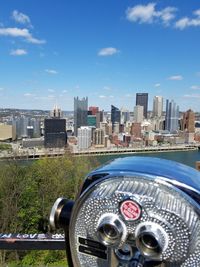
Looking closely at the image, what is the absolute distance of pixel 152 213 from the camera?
1.60 ft

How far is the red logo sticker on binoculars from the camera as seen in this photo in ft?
1.63

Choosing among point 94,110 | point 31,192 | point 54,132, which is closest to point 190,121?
Result: point 94,110

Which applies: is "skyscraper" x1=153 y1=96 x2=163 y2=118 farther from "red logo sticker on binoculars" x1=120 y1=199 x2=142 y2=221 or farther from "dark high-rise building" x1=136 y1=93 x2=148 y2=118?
"red logo sticker on binoculars" x1=120 y1=199 x2=142 y2=221

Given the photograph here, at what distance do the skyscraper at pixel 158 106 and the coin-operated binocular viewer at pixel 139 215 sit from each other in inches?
3223

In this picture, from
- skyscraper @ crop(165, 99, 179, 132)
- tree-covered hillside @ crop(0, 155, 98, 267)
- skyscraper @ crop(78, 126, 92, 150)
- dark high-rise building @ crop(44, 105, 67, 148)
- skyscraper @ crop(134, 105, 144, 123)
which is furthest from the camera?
skyscraper @ crop(134, 105, 144, 123)

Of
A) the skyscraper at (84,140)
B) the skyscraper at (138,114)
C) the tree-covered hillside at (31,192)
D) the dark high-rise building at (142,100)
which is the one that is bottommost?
the skyscraper at (84,140)

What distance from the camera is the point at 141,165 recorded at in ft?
1.77

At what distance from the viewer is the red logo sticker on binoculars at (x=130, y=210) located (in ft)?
1.63

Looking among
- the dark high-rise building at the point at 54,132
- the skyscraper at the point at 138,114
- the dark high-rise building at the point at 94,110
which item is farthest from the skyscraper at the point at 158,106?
the dark high-rise building at the point at 54,132

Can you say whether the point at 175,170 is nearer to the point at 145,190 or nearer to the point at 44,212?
the point at 145,190

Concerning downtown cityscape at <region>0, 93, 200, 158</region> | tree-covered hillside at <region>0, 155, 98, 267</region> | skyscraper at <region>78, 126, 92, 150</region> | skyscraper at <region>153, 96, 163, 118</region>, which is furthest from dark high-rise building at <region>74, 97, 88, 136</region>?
tree-covered hillside at <region>0, 155, 98, 267</region>

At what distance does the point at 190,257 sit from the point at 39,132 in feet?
177

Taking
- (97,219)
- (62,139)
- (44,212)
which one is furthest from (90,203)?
(62,139)

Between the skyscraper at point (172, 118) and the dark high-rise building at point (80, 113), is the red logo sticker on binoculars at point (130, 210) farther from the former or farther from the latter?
the skyscraper at point (172, 118)
